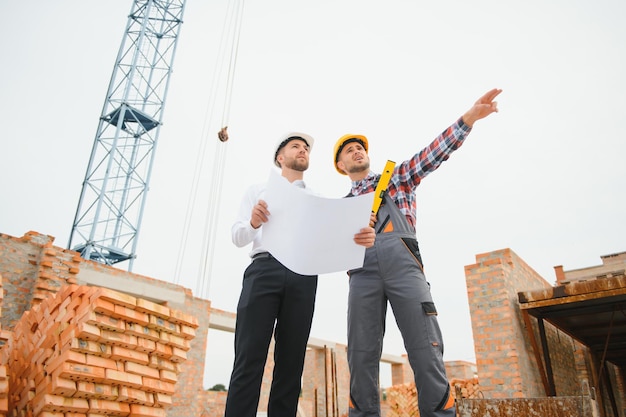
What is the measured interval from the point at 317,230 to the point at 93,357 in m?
1.71

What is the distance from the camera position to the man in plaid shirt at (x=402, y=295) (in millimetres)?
1889

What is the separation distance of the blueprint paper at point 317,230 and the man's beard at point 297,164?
441 mm

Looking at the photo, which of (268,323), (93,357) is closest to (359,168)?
(268,323)

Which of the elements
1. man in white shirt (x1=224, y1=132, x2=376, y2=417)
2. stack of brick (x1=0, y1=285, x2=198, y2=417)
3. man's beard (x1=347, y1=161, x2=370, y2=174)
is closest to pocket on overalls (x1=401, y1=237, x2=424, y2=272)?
man in white shirt (x1=224, y1=132, x2=376, y2=417)

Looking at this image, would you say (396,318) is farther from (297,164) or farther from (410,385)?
(410,385)

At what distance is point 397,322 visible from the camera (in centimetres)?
207

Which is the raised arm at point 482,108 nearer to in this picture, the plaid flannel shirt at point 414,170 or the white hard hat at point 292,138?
the plaid flannel shirt at point 414,170

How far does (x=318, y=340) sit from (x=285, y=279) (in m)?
15.2

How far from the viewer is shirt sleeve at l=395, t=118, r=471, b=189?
2.28 metres

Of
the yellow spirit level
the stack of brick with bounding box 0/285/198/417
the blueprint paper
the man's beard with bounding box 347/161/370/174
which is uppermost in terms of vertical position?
the man's beard with bounding box 347/161/370/174

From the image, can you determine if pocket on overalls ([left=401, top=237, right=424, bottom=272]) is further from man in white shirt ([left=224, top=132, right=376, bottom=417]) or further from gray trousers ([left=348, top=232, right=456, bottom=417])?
man in white shirt ([left=224, top=132, right=376, bottom=417])

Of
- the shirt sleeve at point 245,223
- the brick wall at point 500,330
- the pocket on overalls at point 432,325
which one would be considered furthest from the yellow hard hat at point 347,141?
the brick wall at point 500,330

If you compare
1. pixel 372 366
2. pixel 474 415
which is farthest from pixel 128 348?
pixel 474 415

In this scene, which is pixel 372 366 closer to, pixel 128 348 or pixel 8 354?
pixel 128 348
